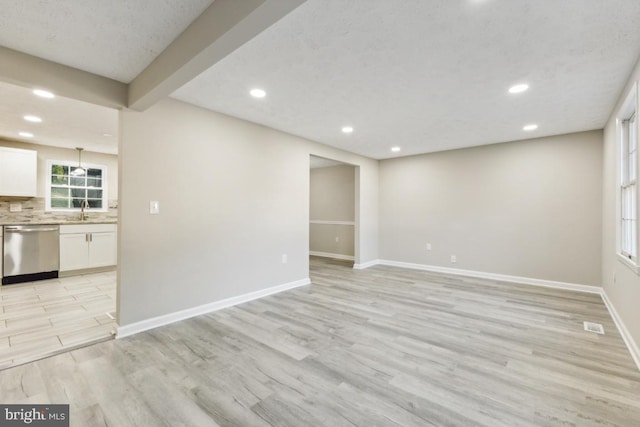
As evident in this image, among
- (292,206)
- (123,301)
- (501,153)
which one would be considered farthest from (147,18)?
(501,153)

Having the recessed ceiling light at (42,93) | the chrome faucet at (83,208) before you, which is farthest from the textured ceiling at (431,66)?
the chrome faucet at (83,208)

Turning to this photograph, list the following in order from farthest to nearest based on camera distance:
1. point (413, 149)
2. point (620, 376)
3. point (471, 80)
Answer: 1. point (413, 149)
2. point (471, 80)
3. point (620, 376)

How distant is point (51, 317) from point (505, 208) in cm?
665

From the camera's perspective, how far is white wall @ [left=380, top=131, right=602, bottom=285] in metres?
4.32

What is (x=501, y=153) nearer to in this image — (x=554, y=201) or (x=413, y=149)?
(x=554, y=201)

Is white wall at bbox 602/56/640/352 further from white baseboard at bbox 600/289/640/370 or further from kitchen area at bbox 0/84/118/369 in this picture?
kitchen area at bbox 0/84/118/369

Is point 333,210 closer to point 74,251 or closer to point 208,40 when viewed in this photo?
point 74,251

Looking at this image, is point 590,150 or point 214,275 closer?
point 214,275

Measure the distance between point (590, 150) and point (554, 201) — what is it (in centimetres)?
86

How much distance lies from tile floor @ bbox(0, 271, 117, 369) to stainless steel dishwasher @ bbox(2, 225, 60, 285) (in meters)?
0.18

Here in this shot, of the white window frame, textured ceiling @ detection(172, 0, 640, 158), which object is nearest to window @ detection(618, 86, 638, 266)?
the white window frame

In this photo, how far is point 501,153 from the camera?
5020mm

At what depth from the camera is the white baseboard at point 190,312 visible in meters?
2.77

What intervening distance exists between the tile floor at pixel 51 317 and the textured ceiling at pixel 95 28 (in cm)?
244
